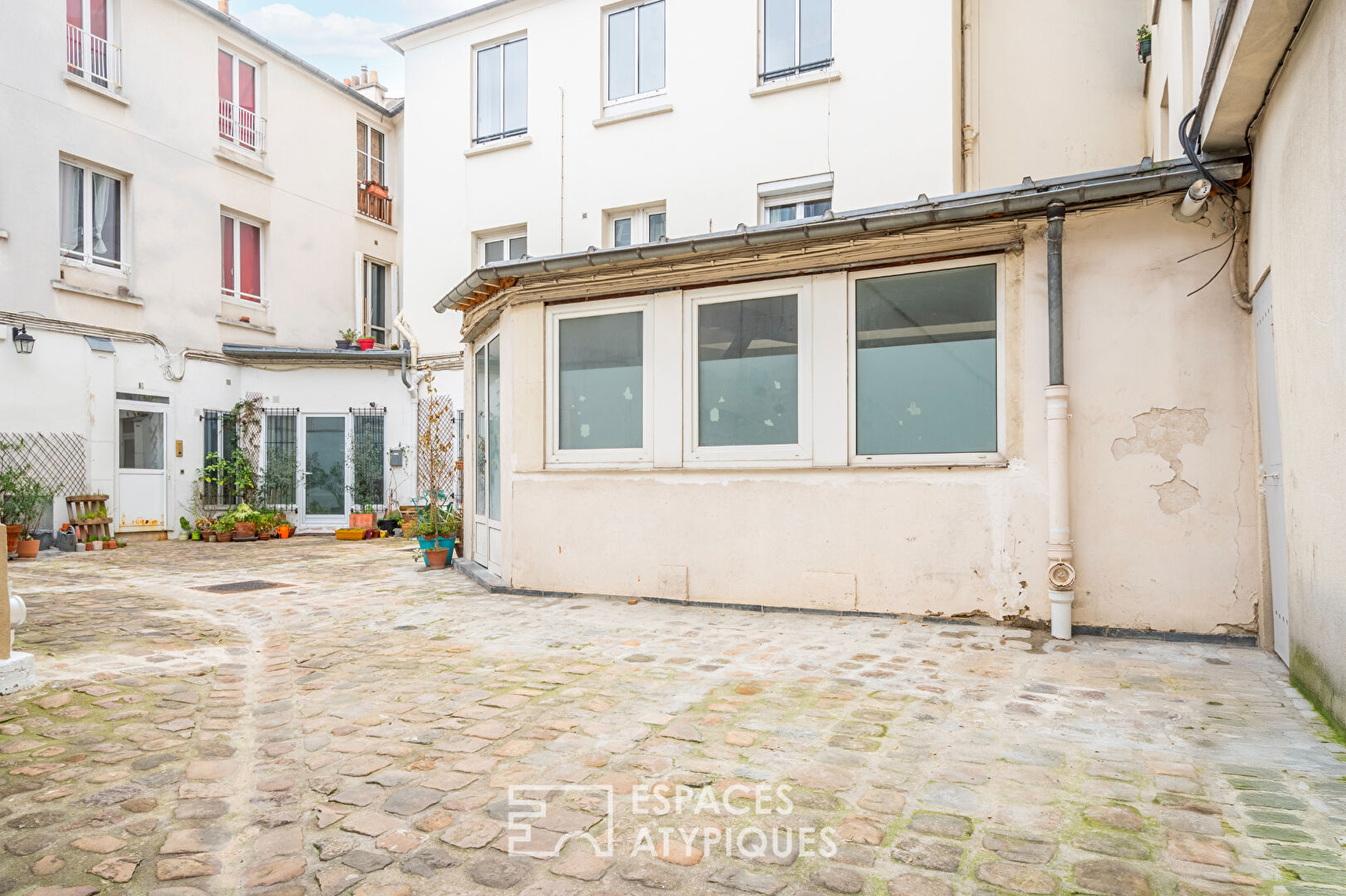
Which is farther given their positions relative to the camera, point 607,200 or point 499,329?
point 607,200

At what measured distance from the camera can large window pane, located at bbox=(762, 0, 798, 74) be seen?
11.2 m

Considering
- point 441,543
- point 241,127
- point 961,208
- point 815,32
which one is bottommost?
point 441,543

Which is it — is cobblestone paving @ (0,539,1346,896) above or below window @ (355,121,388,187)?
below

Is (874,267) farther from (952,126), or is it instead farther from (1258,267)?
(952,126)

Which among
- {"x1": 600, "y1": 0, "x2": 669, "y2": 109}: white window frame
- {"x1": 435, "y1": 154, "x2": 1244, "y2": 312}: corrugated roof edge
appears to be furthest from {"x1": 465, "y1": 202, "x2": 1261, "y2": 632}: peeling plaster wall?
{"x1": 600, "y1": 0, "x2": 669, "y2": 109}: white window frame

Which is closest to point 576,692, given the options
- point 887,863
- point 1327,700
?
point 887,863

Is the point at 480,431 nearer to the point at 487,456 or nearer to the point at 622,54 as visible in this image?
the point at 487,456

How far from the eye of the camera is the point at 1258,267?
4973 millimetres

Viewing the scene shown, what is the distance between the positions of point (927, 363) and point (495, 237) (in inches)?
390

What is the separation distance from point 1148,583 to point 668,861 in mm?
4609

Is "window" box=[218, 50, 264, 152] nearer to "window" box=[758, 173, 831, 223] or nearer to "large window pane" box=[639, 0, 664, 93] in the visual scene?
"large window pane" box=[639, 0, 664, 93]

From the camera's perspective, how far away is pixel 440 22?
1423cm

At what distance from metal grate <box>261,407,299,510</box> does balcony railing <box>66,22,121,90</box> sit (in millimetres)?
6551

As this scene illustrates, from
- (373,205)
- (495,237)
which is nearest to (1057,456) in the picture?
(495,237)
